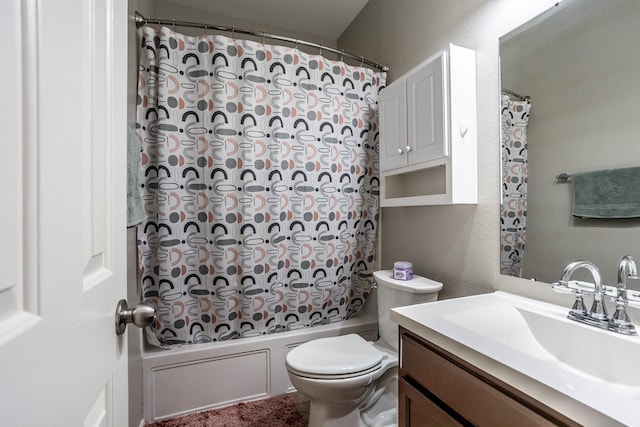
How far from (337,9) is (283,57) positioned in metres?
0.79

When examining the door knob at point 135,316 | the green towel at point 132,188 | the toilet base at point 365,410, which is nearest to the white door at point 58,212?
the door knob at point 135,316

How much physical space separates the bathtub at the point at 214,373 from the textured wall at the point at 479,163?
0.87 m

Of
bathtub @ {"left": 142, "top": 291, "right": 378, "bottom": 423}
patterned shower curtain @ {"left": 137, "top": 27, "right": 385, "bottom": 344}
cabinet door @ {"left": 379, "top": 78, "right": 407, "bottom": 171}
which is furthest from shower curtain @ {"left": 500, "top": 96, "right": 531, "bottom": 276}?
bathtub @ {"left": 142, "top": 291, "right": 378, "bottom": 423}

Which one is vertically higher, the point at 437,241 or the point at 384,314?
the point at 437,241

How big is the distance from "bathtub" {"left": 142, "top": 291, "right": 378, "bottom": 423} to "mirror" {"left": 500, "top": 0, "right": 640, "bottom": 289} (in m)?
1.32

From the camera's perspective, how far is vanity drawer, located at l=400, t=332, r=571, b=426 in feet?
1.92

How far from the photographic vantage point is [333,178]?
1.87 meters

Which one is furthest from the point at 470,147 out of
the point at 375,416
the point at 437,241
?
the point at 375,416

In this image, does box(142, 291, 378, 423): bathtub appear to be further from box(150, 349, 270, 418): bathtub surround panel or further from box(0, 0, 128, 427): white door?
box(0, 0, 128, 427): white door

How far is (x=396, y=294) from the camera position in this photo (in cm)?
147

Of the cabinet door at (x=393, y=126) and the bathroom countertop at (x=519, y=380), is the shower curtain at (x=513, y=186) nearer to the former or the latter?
the cabinet door at (x=393, y=126)

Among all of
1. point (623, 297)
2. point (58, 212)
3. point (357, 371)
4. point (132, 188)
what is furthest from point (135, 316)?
point (623, 297)

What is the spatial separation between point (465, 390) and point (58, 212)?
2.85ft

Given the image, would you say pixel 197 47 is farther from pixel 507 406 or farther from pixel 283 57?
pixel 507 406
